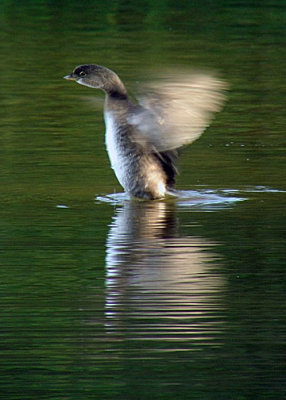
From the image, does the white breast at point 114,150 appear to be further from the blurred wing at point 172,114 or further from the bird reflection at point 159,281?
the bird reflection at point 159,281

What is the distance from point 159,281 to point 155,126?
245 centimetres

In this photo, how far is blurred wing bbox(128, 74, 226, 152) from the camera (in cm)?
935

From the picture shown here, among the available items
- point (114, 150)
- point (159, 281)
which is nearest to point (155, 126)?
point (114, 150)

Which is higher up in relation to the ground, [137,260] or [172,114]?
[172,114]

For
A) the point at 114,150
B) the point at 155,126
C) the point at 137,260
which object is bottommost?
the point at 137,260

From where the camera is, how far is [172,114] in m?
9.36

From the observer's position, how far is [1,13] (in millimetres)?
23594

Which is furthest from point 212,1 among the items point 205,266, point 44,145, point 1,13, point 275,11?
point 205,266

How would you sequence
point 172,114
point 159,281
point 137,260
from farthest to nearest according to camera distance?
point 172,114 < point 137,260 < point 159,281

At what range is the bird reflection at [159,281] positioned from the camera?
20.9ft

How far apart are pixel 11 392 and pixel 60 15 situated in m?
18.5

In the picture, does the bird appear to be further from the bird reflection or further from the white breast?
the bird reflection

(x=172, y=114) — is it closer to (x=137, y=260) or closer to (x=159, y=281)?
(x=137, y=260)

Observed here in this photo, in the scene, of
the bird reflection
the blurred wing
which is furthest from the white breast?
the bird reflection
